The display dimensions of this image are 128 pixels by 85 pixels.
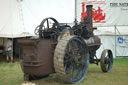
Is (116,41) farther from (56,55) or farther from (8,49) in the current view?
(56,55)

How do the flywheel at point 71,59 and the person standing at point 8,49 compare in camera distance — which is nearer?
the flywheel at point 71,59

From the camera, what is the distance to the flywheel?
579cm

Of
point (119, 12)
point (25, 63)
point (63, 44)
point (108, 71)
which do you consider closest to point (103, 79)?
point (108, 71)

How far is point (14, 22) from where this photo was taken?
11.4 metres

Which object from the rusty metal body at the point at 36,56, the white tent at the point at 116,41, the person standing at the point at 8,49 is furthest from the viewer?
the white tent at the point at 116,41

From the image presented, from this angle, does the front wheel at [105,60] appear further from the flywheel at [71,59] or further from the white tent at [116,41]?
the white tent at [116,41]

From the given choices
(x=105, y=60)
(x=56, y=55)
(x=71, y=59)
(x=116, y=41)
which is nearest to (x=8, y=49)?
(x=105, y=60)

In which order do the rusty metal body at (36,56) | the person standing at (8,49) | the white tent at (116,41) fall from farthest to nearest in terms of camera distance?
the white tent at (116,41), the person standing at (8,49), the rusty metal body at (36,56)

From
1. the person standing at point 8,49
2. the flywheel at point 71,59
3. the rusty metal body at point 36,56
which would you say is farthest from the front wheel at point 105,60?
the person standing at point 8,49

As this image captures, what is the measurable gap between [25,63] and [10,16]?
601 centimetres

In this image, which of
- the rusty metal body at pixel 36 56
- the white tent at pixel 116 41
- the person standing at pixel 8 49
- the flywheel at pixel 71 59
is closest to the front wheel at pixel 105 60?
the flywheel at pixel 71 59

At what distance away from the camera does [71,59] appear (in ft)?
20.5

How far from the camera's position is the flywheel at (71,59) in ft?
19.0

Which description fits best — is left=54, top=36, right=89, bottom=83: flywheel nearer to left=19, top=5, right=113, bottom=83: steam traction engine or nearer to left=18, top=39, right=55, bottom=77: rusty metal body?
left=19, top=5, right=113, bottom=83: steam traction engine
